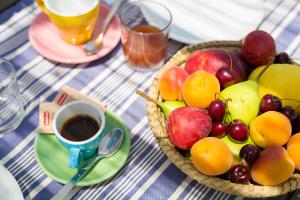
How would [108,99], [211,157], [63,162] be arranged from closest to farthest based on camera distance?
[211,157] < [63,162] < [108,99]

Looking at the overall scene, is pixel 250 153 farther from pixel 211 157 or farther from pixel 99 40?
pixel 99 40

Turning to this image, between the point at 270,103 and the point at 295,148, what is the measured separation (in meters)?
0.07

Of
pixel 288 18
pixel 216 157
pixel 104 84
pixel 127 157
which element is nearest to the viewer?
pixel 216 157

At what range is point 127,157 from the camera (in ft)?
2.09

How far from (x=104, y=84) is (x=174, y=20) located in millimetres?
211

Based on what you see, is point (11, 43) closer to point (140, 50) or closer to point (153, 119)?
point (140, 50)

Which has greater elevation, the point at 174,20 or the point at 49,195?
the point at 174,20

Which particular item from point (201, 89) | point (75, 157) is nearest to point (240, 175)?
point (201, 89)

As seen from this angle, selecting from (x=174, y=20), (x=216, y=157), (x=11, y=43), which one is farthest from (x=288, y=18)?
(x=11, y=43)

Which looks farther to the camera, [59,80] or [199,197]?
[59,80]

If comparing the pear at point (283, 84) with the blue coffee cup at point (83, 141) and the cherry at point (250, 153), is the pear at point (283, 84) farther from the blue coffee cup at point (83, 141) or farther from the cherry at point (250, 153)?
the blue coffee cup at point (83, 141)

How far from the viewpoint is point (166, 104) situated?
2.02 ft

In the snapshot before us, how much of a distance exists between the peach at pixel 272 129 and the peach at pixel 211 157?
58 millimetres

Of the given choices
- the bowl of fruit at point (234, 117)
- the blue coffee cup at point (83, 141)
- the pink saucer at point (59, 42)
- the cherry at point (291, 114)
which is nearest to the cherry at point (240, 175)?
the bowl of fruit at point (234, 117)
